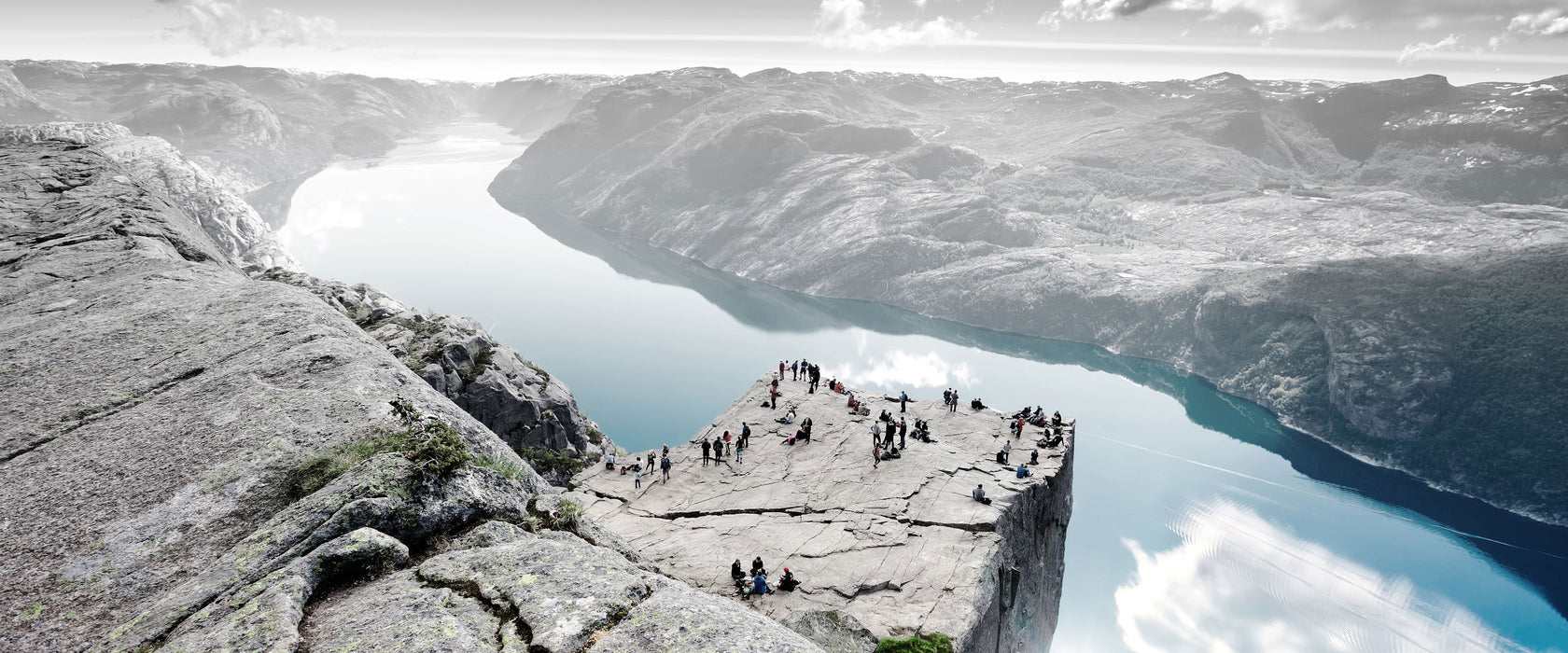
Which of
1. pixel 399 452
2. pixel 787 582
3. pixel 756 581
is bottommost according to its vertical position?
pixel 787 582

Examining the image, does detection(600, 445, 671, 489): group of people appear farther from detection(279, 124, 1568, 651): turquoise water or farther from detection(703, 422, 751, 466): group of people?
detection(279, 124, 1568, 651): turquoise water

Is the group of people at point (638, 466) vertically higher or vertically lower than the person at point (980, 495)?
lower

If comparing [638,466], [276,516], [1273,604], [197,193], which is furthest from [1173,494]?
[197,193]

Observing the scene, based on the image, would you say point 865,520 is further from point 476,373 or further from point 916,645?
point 476,373

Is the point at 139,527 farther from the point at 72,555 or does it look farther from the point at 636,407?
the point at 636,407

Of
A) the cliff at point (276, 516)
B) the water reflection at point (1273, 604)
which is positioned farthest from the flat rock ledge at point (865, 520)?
the water reflection at point (1273, 604)

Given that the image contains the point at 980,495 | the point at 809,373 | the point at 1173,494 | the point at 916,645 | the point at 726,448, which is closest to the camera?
the point at 916,645

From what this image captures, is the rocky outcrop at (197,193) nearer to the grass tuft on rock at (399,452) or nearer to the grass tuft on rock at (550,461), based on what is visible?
the grass tuft on rock at (550,461)

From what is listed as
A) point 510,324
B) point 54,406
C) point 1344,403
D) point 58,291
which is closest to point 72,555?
point 54,406
